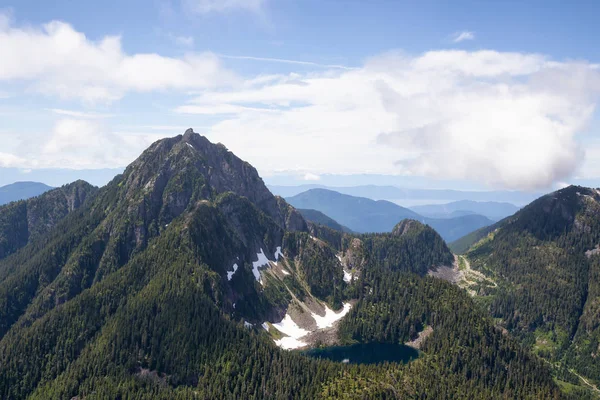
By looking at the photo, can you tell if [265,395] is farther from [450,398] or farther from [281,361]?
[450,398]

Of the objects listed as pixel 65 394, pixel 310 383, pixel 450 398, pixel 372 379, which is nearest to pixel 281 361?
pixel 310 383

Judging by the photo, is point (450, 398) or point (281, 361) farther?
point (281, 361)

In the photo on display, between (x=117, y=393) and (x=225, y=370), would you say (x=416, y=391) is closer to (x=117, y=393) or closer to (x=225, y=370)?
(x=225, y=370)

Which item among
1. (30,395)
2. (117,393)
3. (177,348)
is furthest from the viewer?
(177,348)

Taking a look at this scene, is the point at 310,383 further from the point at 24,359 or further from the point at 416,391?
the point at 24,359

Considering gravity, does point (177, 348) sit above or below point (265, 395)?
above

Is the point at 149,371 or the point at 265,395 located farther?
the point at 149,371

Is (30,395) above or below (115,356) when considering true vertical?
below

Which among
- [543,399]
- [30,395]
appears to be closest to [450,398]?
[543,399]

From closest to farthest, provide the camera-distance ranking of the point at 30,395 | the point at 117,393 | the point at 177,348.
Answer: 1. the point at 117,393
2. the point at 30,395
3. the point at 177,348
